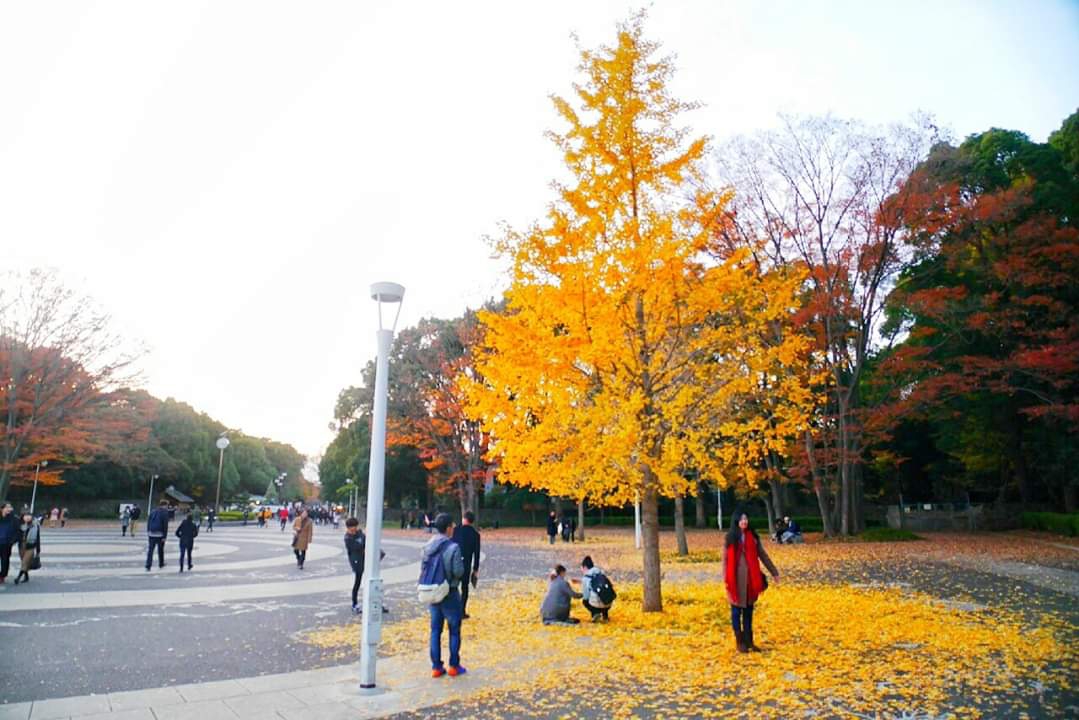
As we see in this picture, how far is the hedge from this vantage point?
96.6 ft

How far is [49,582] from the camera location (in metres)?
14.3

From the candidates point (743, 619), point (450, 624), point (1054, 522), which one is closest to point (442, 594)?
point (450, 624)

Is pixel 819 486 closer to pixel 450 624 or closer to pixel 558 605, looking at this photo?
pixel 558 605

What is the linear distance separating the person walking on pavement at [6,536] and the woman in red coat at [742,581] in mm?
14447

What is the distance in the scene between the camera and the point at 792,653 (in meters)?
7.66

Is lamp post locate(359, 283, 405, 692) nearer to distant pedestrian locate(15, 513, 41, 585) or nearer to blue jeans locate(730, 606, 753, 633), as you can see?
blue jeans locate(730, 606, 753, 633)

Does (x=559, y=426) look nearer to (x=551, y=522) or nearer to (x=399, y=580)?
(x=399, y=580)

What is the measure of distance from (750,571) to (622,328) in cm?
398

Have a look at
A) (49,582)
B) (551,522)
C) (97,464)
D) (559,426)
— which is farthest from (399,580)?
(97,464)

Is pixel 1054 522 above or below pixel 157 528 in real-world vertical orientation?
below

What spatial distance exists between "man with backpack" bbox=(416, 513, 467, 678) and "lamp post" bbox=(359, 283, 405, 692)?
507mm

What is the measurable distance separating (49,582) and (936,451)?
4927cm

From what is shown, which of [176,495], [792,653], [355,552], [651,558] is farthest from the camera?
[176,495]

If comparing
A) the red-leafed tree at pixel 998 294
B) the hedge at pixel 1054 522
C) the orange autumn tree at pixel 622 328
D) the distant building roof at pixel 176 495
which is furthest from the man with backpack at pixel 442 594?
the distant building roof at pixel 176 495
